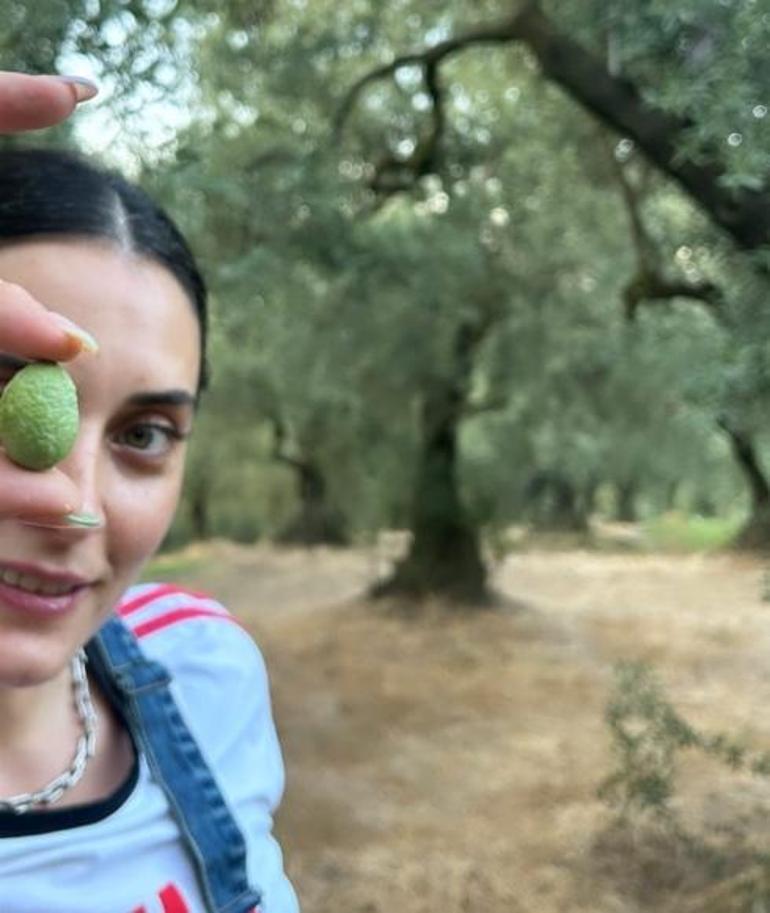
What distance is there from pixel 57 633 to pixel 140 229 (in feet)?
1.21

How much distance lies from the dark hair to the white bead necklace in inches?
14.9

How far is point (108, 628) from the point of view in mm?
1185

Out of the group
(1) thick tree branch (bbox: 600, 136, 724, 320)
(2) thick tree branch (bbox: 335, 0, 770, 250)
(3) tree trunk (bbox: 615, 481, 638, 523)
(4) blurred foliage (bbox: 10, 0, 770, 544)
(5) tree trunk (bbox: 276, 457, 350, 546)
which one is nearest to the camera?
(4) blurred foliage (bbox: 10, 0, 770, 544)

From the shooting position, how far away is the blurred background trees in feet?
7.91

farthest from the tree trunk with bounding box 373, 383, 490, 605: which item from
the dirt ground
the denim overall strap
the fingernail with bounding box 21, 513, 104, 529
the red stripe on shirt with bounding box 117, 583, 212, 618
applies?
the fingernail with bounding box 21, 513, 104, 529

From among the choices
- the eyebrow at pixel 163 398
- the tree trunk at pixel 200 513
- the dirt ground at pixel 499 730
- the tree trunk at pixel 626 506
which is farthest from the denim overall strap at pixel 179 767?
the tree trunk at pixel 626 506

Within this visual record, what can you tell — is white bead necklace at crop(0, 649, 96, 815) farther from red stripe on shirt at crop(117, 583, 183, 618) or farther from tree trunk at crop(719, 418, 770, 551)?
tree trunk at crop(719, 418, 770, 551)

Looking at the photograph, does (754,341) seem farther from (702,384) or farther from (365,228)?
(365,228)

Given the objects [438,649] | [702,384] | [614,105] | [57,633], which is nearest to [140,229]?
[57,633]

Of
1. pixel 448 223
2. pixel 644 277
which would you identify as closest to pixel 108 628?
pixel 644 277

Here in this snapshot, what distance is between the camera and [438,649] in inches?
279

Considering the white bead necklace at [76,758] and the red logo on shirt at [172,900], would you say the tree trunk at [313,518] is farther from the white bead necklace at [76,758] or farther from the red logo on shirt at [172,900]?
the red logo on shirt at [172,900]

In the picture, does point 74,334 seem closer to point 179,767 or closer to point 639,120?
point 179,767

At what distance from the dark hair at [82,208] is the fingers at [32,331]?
8.6 inches
